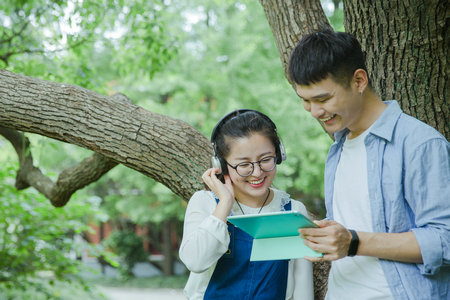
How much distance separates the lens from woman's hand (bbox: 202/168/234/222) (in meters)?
2.27

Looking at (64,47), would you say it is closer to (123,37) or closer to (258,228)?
(123,37)

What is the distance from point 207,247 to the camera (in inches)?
85.9

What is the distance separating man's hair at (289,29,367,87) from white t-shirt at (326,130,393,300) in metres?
0.27

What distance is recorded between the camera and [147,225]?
20.2 meters

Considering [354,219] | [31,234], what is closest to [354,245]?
[354,219]

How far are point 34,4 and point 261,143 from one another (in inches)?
186

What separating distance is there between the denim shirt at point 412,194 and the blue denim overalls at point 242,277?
1.95ft

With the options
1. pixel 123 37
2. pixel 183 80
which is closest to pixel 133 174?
pixel 183 80

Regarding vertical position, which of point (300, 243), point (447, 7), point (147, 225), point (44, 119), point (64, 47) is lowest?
point (147, 225)

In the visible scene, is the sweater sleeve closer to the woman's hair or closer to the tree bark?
the woman's hair

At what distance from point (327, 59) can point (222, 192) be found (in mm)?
765

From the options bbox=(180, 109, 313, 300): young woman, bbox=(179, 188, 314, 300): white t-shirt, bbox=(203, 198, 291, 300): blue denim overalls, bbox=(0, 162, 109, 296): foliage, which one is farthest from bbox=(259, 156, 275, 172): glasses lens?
bbox=(0, 162, 109, 296): foliage

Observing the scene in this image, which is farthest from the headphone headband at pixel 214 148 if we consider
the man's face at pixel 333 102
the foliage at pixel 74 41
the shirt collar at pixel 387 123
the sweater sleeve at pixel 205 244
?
the foliage at pixel 74 41

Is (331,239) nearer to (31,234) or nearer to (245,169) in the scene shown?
(245,169)
